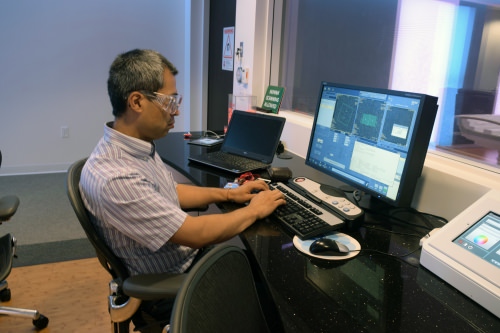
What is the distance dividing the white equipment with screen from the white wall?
3.54 meters

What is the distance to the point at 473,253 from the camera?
0.89 meters

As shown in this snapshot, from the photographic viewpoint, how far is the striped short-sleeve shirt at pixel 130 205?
103 cm

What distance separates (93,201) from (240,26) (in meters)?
2.05

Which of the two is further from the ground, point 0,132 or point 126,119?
point 126,119

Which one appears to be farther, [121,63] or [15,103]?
[15,103]

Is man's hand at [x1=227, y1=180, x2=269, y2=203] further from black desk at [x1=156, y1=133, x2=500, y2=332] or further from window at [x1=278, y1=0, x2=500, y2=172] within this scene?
window at [x1=278, y1=0, x2=500, y2=172]

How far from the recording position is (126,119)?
1.17 m

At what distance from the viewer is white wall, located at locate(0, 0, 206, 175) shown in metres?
3.79

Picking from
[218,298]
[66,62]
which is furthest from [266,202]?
[66,62]

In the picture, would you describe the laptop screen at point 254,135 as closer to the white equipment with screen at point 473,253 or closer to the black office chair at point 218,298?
the white equipment with screen at point 473,253

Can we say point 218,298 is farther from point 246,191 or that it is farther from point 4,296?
point 4,296

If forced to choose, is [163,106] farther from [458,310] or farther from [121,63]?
[458,310]

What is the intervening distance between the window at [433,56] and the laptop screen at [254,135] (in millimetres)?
590

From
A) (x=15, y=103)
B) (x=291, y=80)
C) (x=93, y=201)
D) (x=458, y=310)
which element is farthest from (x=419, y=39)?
(x=15, y=103)
